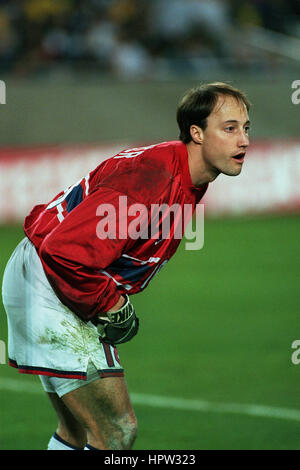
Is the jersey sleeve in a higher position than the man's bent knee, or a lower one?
higher

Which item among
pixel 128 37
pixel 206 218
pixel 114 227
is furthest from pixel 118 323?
pixel 128 37

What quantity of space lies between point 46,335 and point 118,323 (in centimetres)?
37

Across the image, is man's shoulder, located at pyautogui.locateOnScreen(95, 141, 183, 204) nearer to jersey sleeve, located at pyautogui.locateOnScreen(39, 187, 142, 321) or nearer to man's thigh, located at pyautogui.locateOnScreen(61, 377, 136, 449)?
jersey sleeve, located at pyautogui.locateOnScreen(39, 187, 142, 321)

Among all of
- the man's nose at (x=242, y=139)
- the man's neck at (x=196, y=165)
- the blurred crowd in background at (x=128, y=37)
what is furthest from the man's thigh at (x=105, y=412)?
the blurred crowd in background at (x=128, y=37)

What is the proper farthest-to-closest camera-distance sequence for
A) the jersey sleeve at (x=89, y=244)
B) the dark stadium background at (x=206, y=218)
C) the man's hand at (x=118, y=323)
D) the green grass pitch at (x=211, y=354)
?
the dark stadium background at (x=206, y=218) < the green grass pitch at (x=211, y=354) < the man's hand at (x=118, y=323) < the jersey sleeve at (x=89, y=244)

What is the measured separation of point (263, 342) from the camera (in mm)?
8133

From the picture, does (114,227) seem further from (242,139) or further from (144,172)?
(242,139)

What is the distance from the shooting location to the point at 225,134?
4.02 meters

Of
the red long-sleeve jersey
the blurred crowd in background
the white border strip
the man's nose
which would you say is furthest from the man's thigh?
the blurred crowd in background

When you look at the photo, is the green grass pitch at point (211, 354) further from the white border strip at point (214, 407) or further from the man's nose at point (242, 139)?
the man's nose at point (242, 139)

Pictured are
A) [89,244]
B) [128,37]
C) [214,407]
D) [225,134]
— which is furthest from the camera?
[128,37]

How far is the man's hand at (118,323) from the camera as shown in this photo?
12.8 feet

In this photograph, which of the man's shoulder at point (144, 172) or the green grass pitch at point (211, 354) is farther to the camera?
the green grass pitch at point (211, 354)

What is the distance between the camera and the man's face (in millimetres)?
3994
